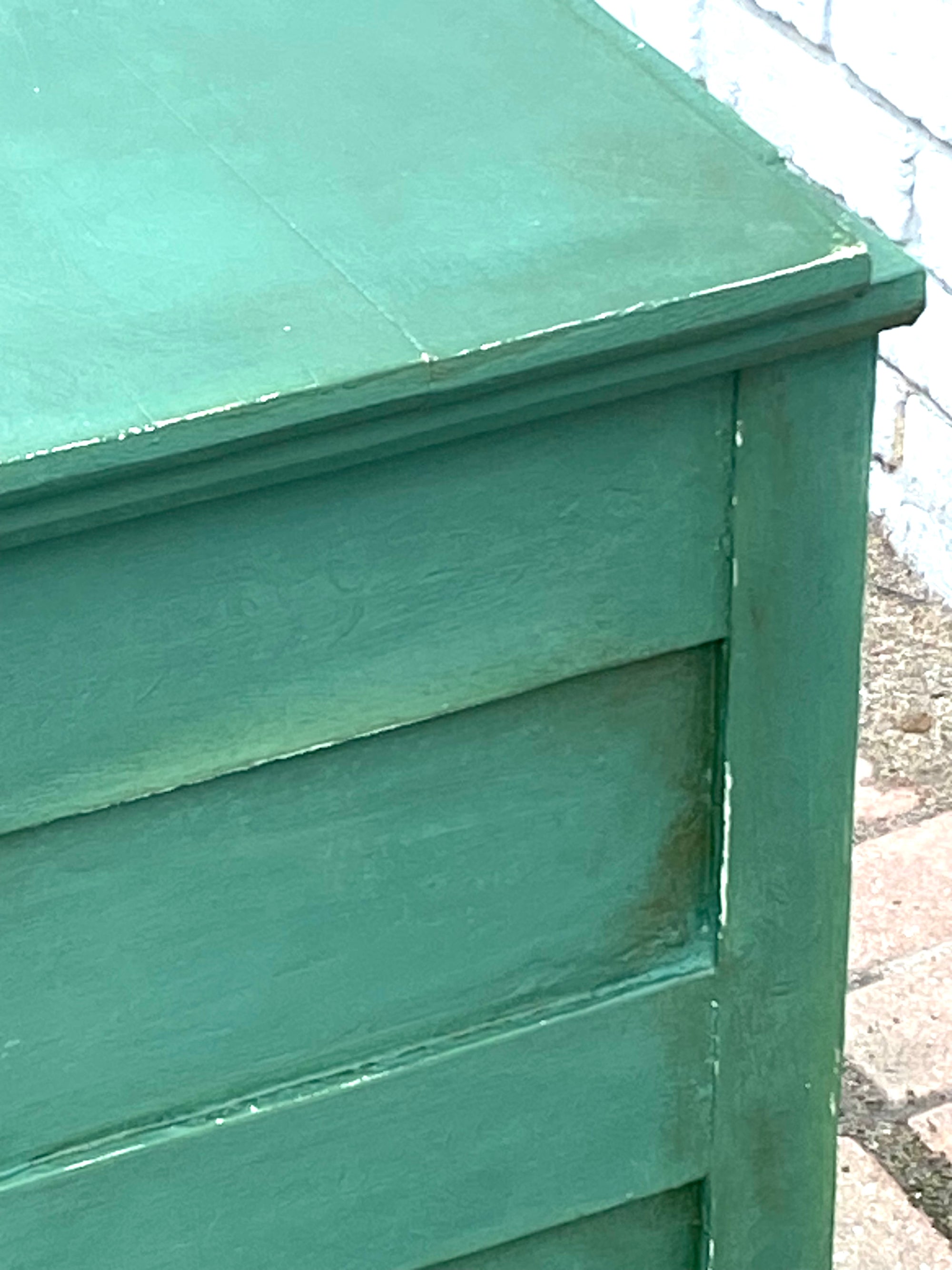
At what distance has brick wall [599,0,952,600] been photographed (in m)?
2.90

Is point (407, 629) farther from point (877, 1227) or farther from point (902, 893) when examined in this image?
point (902, 893)

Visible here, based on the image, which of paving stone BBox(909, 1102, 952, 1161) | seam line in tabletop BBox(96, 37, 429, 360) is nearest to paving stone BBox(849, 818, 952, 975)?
paving stone BBox(909, 1102, 952, 1161)

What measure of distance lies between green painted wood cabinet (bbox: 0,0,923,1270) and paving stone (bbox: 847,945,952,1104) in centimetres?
104

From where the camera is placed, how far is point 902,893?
2.56 meters

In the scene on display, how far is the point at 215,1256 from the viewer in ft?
3.98

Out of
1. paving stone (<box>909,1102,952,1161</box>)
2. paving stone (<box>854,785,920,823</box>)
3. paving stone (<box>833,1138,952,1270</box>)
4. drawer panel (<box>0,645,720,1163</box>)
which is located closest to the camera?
drawer panel (<box>0,645,720,1163</box>)

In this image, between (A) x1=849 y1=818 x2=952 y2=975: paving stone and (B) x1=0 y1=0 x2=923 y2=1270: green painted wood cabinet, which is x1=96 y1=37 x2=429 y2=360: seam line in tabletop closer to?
(B) x1=0 y1=0 x2=923 y2=1270: green painted wood cabinet

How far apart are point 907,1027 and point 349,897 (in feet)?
4.52

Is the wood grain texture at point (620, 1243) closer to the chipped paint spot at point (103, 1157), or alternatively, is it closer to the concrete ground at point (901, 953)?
the chipped paint spot at point (103, 1157)

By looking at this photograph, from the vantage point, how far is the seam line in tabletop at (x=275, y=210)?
961 millimetres

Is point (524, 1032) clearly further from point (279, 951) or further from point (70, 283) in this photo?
point (70, 283)

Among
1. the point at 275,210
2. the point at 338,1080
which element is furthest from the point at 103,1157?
Answer: the point at 275,210

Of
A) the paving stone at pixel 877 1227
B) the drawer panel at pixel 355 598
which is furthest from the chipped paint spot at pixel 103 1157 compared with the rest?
the paving stone at pixel 877 1227

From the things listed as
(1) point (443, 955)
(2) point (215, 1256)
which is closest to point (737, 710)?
(1) point (443, 955)
